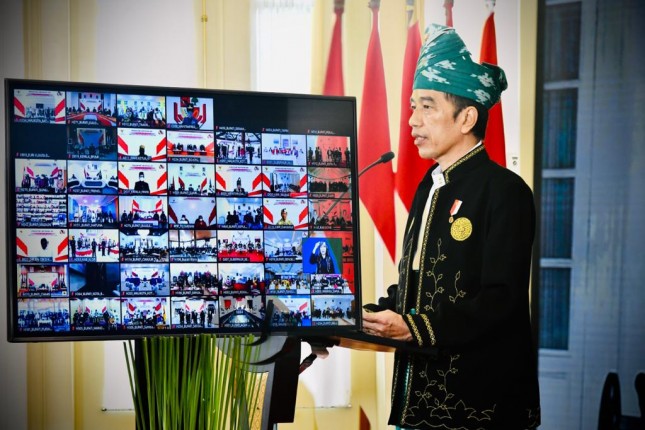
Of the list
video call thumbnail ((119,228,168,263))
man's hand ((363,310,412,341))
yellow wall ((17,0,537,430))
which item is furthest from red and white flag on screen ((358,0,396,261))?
video call thumbnail ((119,228,168,263))

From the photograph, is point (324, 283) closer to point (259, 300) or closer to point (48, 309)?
point (259, 300)

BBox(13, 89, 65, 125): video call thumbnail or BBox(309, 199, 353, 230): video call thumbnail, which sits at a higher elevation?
BBox(13, 89, 65, 125): video call thumbnail

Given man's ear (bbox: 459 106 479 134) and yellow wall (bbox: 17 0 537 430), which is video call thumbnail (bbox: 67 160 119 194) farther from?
yellow wall (bbox: 17 0 537 430)

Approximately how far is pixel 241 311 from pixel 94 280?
41cm

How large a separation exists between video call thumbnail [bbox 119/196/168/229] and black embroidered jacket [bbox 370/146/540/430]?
31.0 inches

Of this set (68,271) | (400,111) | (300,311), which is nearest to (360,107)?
(400,111)

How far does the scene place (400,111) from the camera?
3.04 m

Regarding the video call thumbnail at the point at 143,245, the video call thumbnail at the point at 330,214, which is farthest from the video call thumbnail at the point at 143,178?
the video call thumbnail at the point at 330,214

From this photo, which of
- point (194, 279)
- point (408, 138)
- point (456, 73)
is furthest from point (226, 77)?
point (194, 279)

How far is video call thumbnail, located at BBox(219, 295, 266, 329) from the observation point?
179 cm

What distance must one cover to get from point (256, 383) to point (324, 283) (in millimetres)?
445

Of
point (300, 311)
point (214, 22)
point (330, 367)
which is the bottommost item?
point (330, 367)

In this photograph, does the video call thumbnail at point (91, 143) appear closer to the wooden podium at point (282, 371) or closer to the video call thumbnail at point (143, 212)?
the video call thumbnail at point (143, 212)

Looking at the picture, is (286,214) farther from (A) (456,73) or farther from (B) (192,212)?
(A) (456,73)
